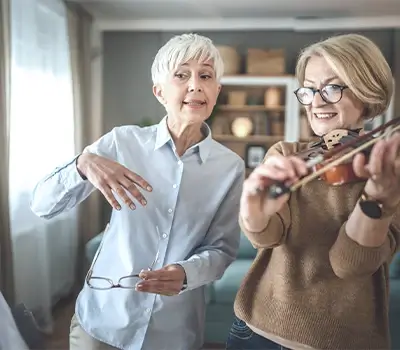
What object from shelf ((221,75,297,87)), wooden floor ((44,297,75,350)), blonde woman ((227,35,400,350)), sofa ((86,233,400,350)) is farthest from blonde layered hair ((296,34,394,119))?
wooden floor ((44,297,75,350))

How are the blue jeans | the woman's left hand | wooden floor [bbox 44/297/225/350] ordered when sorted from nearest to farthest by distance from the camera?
1. the woman's left hand
2. the blue jeans
3. wooden floor [bbox 44/297/225/350]

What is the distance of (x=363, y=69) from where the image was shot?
502 mm

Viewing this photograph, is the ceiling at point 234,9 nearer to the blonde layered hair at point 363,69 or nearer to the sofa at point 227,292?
the blonde layered hair at point 363,69

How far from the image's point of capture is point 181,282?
58 centimetres

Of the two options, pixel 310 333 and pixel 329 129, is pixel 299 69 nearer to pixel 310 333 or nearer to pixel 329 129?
pixel 329 129

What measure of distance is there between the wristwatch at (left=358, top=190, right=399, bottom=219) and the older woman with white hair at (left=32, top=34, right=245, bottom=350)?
177 mm

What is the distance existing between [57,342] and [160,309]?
0.63ft

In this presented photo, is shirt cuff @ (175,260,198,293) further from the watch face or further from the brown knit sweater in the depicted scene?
the watch face

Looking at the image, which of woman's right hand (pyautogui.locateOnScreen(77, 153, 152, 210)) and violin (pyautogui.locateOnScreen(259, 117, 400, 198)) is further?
woman's right hand (pyautogui.locateOnScreen(77, 153, 152, 210))

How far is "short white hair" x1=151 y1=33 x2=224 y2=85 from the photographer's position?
59 cm

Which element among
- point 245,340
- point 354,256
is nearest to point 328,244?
point 354,256

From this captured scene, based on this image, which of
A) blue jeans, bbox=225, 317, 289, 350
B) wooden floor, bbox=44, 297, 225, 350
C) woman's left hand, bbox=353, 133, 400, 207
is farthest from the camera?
wooden floor, bbox=44, 297, 225, 350

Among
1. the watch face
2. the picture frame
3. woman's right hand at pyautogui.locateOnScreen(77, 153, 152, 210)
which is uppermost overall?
the picture frame

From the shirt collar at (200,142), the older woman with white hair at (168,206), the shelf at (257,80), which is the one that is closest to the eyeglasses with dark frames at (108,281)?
the older woman with white hair at (168,206)
